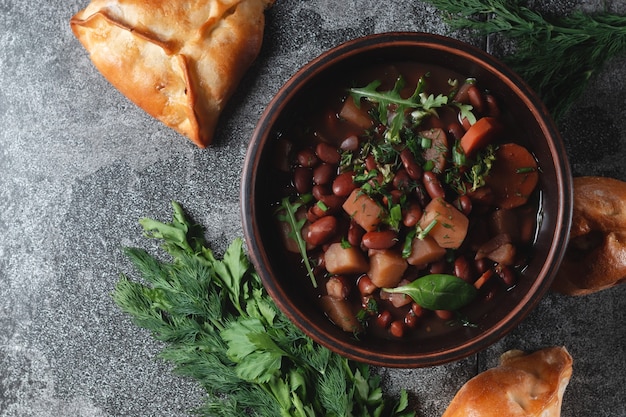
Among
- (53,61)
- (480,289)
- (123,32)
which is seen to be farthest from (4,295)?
(480,289)

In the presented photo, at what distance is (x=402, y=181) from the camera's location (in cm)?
239

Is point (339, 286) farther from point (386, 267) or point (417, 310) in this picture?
point (417, 310)

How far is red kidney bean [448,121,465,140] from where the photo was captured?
241 cm

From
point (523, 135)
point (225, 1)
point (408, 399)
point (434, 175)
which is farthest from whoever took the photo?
point (408, 399)

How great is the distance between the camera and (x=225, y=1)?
2.72 metres

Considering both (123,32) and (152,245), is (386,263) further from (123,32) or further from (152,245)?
(123,32)

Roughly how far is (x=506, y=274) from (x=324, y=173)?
0.79m

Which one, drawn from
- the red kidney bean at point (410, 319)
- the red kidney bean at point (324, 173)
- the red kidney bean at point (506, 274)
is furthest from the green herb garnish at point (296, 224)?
the red kidney bean at point (506, 274)

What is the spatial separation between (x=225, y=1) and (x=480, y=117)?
114 centimetres

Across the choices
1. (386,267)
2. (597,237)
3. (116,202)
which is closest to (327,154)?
(386,267)

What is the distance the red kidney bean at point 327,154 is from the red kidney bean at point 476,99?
54 cm

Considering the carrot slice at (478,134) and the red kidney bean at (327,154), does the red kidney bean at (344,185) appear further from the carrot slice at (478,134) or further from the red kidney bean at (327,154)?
the carrot slice at (478,134)

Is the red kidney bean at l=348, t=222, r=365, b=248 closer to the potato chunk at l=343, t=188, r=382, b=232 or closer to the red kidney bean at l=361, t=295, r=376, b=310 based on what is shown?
the potato chunk at l=343, t=188, r=382, b=232

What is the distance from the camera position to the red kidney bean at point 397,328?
249 centimetres
